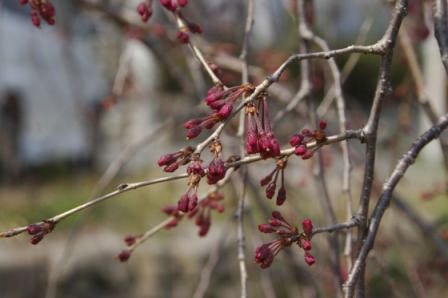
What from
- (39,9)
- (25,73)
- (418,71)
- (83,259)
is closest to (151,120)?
(25,73)

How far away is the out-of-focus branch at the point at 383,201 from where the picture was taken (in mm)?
844

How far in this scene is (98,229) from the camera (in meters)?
5.79

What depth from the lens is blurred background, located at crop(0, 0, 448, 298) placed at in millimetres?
2125

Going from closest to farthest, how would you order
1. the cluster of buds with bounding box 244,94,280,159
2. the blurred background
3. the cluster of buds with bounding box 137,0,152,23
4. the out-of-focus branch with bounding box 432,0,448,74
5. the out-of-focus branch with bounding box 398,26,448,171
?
the cluster of buds with bounding box 244,94,280,159 < the out-of-focus branch with bounding box 432,0,448,74 < the cluster of buds with bounding box 137,0,152,23 < the out-of-focus branch with bounding box 398,26,448,171 < the blurred background

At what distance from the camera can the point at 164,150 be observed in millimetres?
8875

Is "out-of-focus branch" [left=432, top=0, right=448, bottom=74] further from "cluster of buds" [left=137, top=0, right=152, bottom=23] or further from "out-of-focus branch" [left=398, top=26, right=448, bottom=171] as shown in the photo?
"out-of-focus branch" [left=398, top=26, right=448, bottom=171]

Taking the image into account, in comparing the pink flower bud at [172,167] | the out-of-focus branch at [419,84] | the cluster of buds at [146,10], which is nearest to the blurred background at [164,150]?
the out-of-focus branch at [419,84]

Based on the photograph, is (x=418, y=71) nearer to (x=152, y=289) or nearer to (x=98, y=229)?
(x=152, y=289)

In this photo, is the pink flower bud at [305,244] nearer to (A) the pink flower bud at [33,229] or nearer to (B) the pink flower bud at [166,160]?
(B) the pink flower bud at [166,160]

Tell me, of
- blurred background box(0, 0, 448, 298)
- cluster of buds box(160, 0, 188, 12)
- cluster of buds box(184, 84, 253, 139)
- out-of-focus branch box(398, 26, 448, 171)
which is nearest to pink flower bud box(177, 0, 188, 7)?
cluster of buds box(160, 0, 188, 12)

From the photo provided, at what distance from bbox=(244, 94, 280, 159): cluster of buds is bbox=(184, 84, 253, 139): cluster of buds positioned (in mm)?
22

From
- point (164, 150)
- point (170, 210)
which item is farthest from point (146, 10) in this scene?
point (164, 150)

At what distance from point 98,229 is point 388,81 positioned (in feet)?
16.7

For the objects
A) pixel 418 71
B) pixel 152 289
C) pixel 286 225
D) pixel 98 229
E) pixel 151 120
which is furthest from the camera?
pixel 151 120
